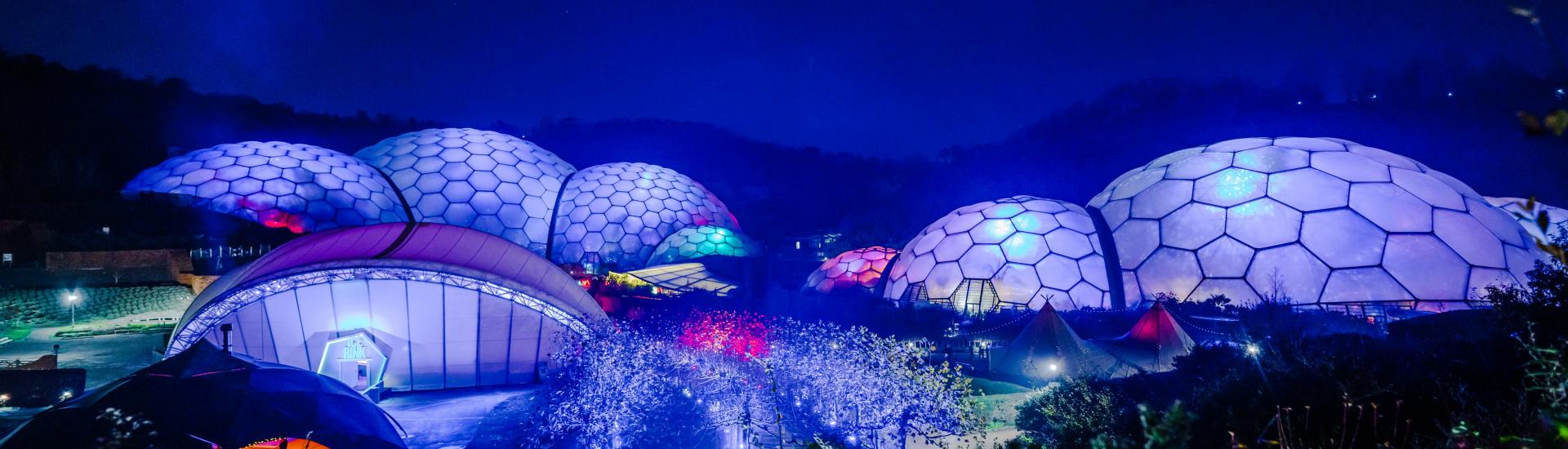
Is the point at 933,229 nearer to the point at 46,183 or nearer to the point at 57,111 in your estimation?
the point at 46,183

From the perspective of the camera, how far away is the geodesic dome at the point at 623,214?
27.8m

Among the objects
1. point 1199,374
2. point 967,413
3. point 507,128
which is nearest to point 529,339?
point 967,413

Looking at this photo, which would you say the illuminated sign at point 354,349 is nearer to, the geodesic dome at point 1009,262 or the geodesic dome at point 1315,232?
the geodesic dome at point 1009,262

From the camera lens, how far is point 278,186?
75.4 ft

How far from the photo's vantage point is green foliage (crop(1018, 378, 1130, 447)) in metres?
6.50

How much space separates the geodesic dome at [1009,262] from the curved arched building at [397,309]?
913 centimetres

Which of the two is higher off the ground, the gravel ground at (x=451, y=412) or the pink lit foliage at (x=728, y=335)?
the pink lit foliage at (x=728, y=335)

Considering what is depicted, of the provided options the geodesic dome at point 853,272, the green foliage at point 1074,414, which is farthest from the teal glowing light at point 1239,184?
the green foliage at point 1074,414

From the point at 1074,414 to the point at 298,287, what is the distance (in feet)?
32.4

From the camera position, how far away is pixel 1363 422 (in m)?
4.91

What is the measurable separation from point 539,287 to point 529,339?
1145mm

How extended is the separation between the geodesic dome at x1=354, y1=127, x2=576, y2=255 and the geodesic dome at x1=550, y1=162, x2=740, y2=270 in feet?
3.38

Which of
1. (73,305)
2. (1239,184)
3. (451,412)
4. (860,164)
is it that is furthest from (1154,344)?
(860,164)

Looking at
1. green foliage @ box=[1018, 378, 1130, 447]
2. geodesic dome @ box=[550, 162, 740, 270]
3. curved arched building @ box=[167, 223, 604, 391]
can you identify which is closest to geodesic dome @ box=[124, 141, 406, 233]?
geodesic dome @ box=[550, 162, 740, 270]
